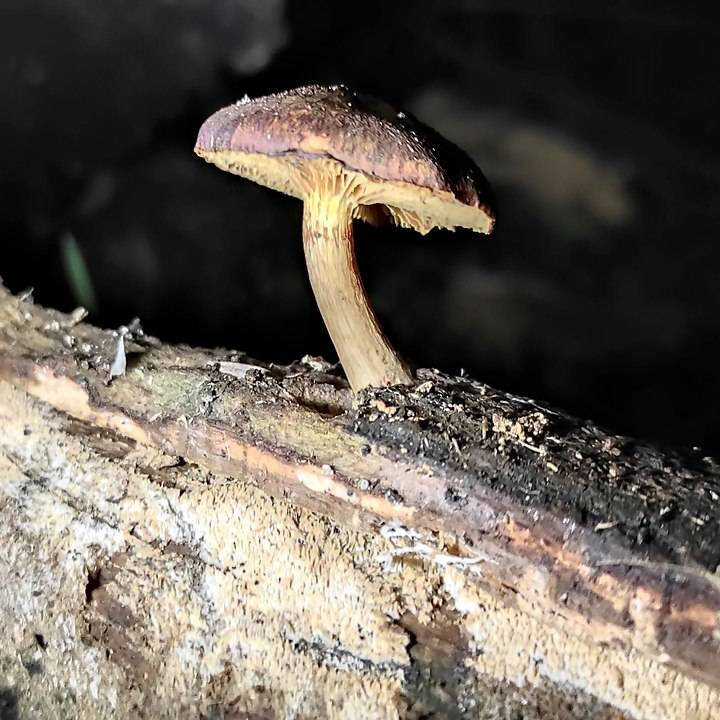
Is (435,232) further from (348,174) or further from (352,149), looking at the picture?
(352,149)

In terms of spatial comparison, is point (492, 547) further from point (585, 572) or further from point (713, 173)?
point (713, 173)

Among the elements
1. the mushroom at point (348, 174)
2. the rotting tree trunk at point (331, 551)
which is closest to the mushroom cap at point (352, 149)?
the mushroom at point (348, 174)

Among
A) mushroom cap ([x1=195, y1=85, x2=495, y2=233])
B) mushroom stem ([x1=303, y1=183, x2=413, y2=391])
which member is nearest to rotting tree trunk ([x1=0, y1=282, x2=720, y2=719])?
mushroom stem ([x1=303, y1=183, x2=413, y2=391])

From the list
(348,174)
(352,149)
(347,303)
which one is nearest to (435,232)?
(347,303)

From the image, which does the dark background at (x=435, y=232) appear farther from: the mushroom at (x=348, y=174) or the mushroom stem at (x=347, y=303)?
the mushroom stem at (x=347, y=303)

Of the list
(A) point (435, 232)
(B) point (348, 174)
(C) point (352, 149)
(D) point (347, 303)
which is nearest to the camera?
(C) point (352, 149)

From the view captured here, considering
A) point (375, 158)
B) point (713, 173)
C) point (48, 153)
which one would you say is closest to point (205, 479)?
point (375, 158)
